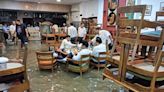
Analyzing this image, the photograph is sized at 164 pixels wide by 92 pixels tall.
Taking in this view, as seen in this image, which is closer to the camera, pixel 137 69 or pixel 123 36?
pixel 137 69

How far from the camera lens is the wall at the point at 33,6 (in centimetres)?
1449

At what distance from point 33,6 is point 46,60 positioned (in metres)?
11.1

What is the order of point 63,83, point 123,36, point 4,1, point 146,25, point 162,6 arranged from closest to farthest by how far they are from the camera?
point 146,25
point 123,36
point 63,83
point 162,6
point 4,1

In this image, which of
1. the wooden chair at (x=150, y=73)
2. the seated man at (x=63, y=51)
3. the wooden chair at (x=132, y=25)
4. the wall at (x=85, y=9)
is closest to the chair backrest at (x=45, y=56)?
the seated man at (x=63, y=51)

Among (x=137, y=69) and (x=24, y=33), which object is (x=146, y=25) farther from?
(x=24, y=33)

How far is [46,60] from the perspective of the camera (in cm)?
553

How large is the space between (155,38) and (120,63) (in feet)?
1.68

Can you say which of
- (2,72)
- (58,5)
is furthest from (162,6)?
(58,5)

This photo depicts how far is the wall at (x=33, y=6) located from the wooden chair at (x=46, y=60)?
10708 millimetres

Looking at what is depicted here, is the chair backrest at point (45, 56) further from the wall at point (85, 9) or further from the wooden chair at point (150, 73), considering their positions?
the wall at point (85, 9)

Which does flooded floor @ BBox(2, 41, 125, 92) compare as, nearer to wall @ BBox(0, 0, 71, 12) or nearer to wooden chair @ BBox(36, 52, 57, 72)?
wooden chair @ BBox(36, 52, 57, 72)

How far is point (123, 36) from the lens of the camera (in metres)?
2.19

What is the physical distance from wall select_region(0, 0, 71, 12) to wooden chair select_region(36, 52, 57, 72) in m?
10.7

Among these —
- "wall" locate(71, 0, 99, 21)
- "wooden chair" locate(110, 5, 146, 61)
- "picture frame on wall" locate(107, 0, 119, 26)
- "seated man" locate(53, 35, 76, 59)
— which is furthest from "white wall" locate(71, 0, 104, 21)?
"wooden chair" locate(110, 5, 146, 61)
